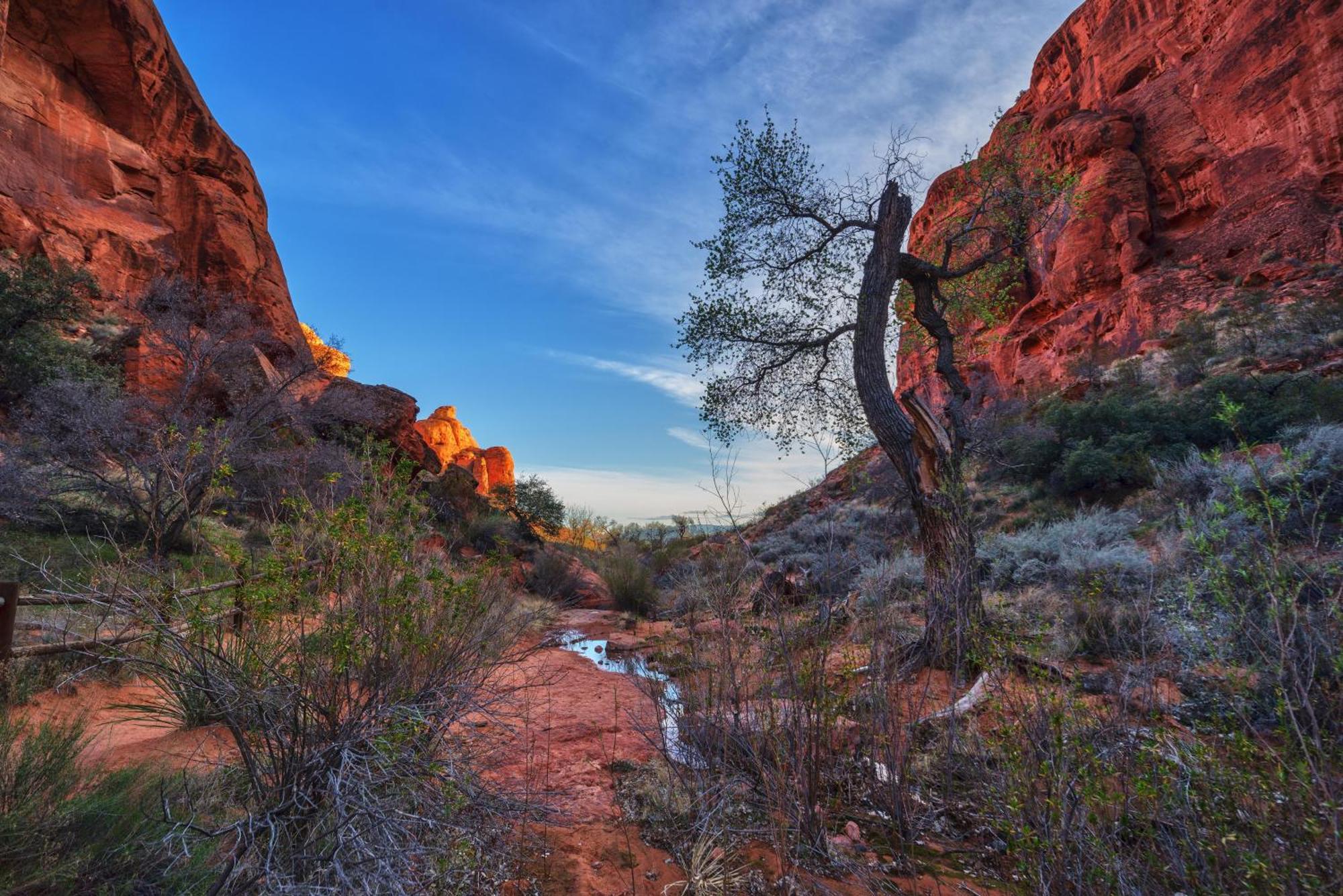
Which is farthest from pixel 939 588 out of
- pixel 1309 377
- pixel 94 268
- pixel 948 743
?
pixel 94 268

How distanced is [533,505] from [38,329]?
13085 mm

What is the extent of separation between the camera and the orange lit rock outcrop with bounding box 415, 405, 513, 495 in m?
55.6

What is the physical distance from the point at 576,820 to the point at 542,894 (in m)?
0.67

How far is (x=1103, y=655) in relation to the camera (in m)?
4.84

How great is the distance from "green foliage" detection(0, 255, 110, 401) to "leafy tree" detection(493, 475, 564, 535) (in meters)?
10.5

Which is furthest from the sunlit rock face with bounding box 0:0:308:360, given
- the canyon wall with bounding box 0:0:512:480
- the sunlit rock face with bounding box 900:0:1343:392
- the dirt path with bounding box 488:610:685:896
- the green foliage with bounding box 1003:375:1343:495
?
the sunlit rock face with bounding box 900:0:1343:392

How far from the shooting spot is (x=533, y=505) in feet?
67.5

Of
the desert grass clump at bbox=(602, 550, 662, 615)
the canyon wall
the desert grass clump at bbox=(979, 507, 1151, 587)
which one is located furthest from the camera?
the canyon wall

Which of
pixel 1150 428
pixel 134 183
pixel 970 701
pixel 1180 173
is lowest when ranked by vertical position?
pixel 970 701

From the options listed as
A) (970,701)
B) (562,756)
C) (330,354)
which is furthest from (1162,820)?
→ (330,354)

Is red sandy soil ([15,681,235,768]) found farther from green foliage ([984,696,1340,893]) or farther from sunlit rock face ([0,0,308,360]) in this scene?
sunlit rock face ([0,0,308,360])

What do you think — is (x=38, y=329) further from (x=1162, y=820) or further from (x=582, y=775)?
(x=1162, y=820)

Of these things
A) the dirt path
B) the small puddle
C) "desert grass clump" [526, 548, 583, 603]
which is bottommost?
the dirt path

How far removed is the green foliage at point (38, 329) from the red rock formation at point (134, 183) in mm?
1526
